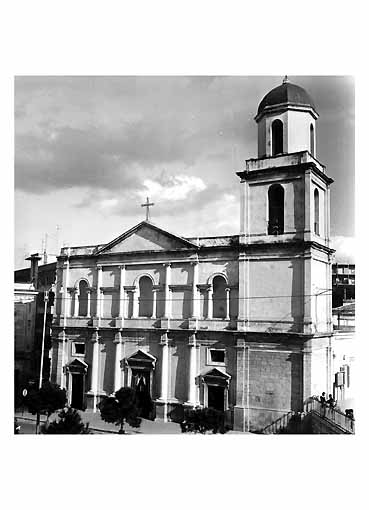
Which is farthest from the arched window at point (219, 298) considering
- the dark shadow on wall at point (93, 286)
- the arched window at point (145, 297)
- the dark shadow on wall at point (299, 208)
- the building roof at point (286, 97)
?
the building roof at point (286, 97)

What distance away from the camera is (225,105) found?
8102 millimetres

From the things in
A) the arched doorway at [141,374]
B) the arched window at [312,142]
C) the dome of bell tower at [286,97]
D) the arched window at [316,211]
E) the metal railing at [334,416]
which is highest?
the dome of bell tower at [286,97]

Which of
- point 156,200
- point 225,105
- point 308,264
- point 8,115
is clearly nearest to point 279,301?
point 308,264

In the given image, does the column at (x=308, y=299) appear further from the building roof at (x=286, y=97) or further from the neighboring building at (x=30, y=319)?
the neighboring building at (x=30, y=319)

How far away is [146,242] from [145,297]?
1.01m

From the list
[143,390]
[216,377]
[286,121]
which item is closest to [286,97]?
[286,121]

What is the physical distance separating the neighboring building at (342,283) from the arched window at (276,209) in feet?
3.66

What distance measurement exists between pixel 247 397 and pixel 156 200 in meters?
3.53

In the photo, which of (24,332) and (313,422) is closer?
(313,422)

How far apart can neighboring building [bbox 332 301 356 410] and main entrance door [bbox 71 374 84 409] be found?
432 cm

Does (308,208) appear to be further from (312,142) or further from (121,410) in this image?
(121,410)

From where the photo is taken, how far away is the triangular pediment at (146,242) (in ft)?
29.8

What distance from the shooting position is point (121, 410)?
8391mm

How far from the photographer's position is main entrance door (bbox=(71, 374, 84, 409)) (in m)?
9.19
